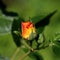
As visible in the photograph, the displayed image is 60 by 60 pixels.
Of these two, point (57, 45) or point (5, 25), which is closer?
point (57, 45)

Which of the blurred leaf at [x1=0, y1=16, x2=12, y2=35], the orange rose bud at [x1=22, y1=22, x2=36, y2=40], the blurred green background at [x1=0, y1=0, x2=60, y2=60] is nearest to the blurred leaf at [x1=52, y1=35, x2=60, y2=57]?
the orange rose bud at [x1=22, y1=22, x2=36, y2=40]

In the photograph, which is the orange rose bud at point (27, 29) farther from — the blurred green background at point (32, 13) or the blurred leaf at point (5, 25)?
the blurred green background at point (32, 13)

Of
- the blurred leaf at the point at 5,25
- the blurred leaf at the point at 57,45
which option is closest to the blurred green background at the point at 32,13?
the blurred leaf at the point at 5,25

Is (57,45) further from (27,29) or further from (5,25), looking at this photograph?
(5,25)

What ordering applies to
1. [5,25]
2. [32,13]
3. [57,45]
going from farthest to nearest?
[32,13], [5,25], [57,45]

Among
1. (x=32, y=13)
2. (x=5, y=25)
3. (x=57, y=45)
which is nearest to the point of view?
(x=57, y=45)

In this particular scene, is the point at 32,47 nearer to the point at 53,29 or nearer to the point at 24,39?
the point at 24,39

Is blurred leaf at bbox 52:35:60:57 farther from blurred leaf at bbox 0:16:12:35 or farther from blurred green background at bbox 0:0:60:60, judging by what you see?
blurred green background at bbox 0:0:60:60

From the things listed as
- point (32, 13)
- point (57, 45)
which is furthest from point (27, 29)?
point (32, 13)

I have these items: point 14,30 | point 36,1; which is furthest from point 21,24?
point 36,1

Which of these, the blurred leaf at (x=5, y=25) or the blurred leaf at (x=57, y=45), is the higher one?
the blurred leaf at (x=5, y=25)

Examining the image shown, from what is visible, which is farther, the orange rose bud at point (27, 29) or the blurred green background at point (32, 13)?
the blurred green background at point (32, 13)
